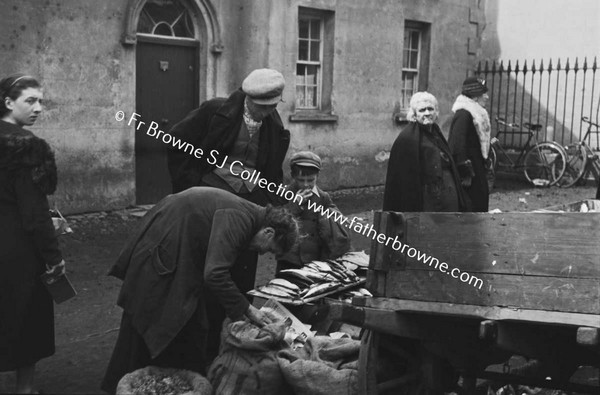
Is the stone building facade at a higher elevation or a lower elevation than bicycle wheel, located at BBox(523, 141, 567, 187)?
higher

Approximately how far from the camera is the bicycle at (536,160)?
15961 millimetres

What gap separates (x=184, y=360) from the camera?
4586 mm

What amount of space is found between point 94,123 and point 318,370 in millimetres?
7124

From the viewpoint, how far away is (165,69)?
11.8 m

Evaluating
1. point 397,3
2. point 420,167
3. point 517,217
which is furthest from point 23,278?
point 397,3

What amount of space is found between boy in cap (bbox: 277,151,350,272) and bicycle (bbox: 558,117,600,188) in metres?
10.7

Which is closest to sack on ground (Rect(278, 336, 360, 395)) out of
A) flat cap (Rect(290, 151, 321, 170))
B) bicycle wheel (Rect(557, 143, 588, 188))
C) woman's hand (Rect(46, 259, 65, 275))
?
woman's hand (Rect(46, 259, 65, 275))

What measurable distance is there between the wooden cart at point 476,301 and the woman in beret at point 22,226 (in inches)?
69.4

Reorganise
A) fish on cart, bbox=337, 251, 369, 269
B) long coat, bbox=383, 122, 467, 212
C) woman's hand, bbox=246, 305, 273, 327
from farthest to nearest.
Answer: long coat, bbox=383, 122, 467, 212
fish on cart, bbox=337, 251, 369, 269
woman's hand, bbox=246, 305, 273, 327

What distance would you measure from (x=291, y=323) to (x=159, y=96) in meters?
7.11

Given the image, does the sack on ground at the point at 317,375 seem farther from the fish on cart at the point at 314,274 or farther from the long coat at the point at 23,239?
the long coat at the point at 23,239

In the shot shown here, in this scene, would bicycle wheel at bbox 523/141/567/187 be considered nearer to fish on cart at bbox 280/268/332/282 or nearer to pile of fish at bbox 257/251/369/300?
pile of fish at bbox 257/251/369/300

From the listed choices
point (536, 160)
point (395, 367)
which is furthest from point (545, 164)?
point (395, 367)

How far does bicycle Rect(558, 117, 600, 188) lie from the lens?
618 inches
